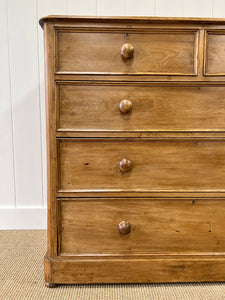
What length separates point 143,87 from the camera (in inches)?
42.0

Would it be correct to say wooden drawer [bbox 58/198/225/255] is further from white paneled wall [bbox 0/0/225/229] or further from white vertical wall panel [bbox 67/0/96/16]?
white vertical wall panel [bbox 67/0/96/16]

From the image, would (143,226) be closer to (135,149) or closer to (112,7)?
(135,149)

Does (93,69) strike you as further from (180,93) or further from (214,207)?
(214,207)

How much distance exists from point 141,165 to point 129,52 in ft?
1.43

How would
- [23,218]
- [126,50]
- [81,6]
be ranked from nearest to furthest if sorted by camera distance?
[126,50] < [81,6] < [23,218]

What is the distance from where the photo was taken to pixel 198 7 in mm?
1600

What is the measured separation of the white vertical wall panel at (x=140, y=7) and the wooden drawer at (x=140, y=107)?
756mm

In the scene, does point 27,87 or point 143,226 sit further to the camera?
point 27,87

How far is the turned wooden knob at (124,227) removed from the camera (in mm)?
1097

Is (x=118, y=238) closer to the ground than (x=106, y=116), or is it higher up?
closer to the ground

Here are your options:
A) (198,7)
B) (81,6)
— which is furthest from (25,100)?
(198,7)

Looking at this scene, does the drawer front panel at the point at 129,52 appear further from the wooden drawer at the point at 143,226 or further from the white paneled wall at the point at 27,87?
the white paneled wall at the point at 27,87

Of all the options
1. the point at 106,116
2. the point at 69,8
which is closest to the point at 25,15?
the point at 69,8

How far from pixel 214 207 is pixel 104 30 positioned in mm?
820
